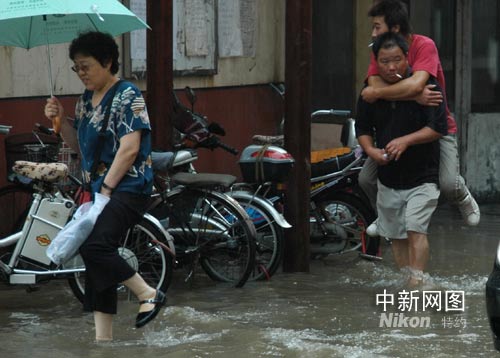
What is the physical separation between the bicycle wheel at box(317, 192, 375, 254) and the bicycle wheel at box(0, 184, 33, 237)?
8.12ft

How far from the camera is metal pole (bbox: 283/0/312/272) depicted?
9.56 metres

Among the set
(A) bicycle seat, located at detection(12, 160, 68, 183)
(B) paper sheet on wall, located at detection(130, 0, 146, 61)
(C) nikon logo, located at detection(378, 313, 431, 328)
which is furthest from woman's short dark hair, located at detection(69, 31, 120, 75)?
(B) paper sheet on wall, located at detection(130, 0, 146, 61)

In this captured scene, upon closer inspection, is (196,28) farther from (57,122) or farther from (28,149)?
(57,122)

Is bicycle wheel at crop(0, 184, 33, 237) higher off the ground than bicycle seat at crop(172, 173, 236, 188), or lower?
lower

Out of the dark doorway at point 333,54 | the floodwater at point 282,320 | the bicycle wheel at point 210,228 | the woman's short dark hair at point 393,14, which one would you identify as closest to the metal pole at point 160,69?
the bicycle wheel at point 210,228

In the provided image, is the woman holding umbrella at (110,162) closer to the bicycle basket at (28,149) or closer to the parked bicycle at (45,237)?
the parked bicycle at (45,237)

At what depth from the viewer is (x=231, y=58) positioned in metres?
12.0

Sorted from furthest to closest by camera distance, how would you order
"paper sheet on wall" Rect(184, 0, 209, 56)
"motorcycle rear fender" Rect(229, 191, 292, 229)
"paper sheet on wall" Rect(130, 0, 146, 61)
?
"paper sheet on wall" Rect(184, 0, 209, 56) → "paper sheet on wall" Rect(130, 0, 146, 61) → "motorcycle rear fender" Rect(229, 191, 292, 229)

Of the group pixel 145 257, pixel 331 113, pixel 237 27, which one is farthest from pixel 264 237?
pixel 237 27

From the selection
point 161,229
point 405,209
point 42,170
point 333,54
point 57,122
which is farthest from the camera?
point 333,54

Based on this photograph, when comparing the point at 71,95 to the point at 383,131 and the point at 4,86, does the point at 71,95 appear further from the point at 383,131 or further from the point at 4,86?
the point at 383,131

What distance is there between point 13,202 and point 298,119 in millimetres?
2263

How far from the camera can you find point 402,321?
783 centimetres

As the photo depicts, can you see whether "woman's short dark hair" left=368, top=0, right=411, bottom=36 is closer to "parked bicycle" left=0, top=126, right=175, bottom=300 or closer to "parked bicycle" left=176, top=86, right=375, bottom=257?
"parked bicycle" left=176, top=86, right=375, bottom=257
